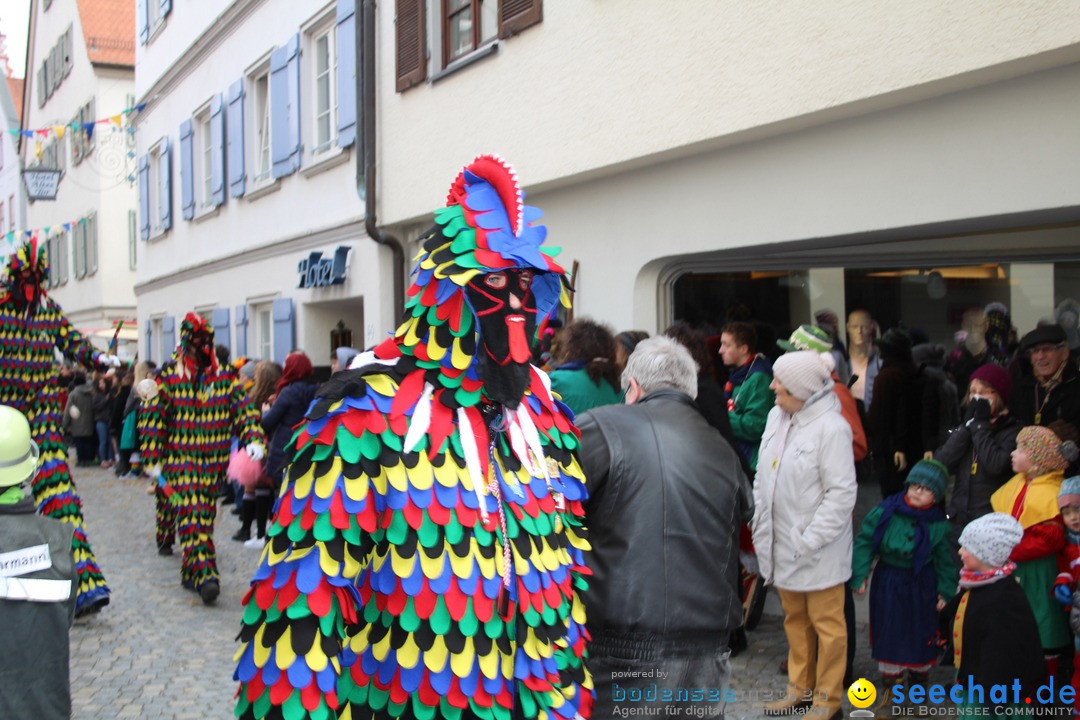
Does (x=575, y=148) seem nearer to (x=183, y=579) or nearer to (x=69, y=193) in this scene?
(x=183, y=579)

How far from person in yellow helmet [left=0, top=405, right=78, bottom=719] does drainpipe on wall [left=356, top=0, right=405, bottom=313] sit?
788 centimetres

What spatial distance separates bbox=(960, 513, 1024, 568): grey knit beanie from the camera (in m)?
4.31

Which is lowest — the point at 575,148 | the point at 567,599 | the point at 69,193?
the point at 567,599

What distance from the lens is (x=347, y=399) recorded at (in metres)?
2.64

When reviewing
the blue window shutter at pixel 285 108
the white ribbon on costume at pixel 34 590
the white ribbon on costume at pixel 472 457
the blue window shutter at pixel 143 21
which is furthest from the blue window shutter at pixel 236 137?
the white ribbon on costume at pixel 472 457

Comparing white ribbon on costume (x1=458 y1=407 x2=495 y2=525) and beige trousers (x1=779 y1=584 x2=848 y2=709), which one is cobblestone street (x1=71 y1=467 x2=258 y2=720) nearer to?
beige trousers (x1=779 y1=584 x2=848 y2=709)

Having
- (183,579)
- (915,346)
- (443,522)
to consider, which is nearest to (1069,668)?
(915,346)

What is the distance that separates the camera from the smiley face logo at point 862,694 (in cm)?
521

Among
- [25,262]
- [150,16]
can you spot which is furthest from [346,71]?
[150,16]

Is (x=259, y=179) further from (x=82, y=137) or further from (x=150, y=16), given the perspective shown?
(x=82, y=137)

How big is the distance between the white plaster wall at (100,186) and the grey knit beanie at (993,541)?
23.3m

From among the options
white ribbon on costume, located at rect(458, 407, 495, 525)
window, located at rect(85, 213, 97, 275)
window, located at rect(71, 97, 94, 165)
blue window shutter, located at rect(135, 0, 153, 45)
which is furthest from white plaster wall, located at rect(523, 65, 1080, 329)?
window, located at rect(85, 213, 97, 275)

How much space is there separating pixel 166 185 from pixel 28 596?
17537mm

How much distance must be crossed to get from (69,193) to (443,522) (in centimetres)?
3111
